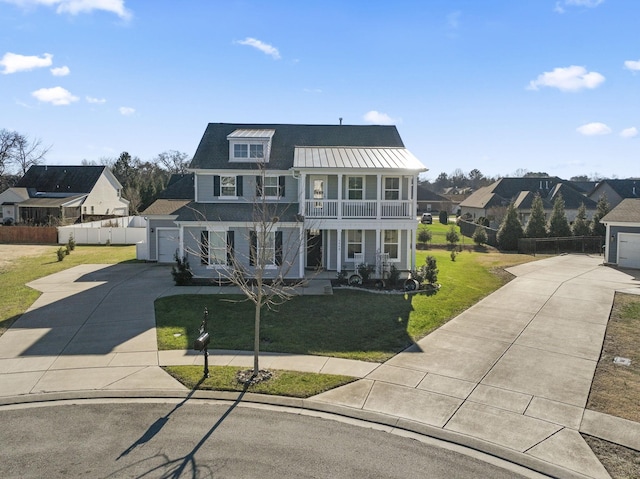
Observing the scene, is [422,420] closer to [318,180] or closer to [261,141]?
[318,180]

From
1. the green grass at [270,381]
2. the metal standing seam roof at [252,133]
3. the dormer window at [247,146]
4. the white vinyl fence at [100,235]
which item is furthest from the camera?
the white vinyl fence at [100,235]

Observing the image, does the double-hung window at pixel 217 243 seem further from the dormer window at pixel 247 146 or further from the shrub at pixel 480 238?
the shrub at pixel 480 238

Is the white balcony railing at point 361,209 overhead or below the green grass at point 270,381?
overhead

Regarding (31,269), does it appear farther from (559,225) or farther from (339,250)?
(559,225)

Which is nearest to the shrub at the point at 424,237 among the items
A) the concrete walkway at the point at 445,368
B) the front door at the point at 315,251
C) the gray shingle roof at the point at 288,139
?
the gray shingle roof at the point at 288,139

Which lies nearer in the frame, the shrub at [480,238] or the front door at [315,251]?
the front door at [315,251]

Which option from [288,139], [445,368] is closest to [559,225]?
[288,139]

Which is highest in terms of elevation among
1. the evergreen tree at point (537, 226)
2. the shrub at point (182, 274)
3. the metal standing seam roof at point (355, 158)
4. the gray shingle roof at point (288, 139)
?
the gray shingle roof at point (288, 139)
